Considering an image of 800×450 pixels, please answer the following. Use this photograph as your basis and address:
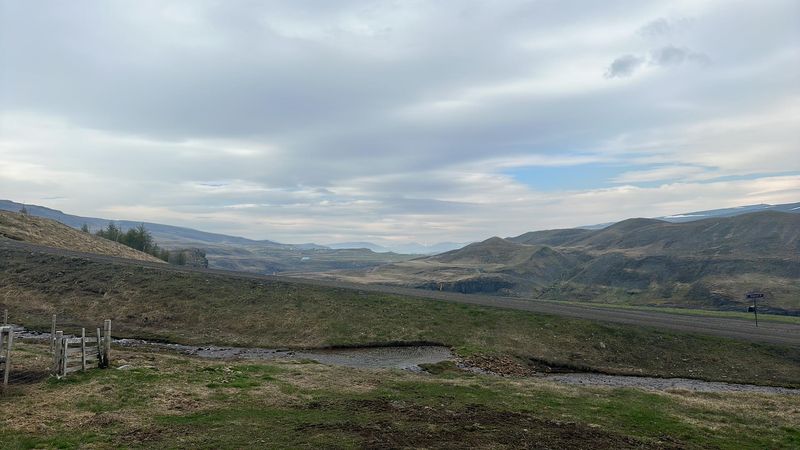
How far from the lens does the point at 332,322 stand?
53.0 meters

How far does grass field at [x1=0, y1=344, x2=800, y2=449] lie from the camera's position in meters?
19.6

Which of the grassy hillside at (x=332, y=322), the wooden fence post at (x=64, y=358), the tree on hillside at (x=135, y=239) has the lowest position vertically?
the grassy hillside at (x=332, y=322)

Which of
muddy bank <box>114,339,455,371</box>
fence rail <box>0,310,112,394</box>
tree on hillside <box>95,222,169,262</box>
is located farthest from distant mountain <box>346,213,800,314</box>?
tree on hillside <box>95,222,169,262</box>

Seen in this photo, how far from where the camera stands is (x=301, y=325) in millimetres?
52500

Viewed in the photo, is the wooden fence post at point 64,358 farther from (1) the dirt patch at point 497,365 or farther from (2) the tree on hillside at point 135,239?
(2) the tree on hillside at point 135,239

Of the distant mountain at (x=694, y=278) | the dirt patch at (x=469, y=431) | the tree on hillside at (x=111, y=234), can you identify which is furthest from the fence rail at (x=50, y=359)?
the tree on hillside at (x=111, y=234)

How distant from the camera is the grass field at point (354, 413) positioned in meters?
19.6

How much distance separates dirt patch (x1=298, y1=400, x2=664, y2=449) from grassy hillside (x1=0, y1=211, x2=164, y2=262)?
96.8 m

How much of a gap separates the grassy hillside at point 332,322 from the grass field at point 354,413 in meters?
12.1

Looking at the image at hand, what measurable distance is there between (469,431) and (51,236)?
385 ft

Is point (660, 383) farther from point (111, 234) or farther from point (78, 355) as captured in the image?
point (111, 234)

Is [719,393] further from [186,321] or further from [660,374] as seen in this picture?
[186,321]

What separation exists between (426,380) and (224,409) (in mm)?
14527

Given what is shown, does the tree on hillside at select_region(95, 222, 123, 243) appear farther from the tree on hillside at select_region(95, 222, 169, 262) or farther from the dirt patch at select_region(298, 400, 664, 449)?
the dirt patch at select_region(298, 400, 664, 449)
